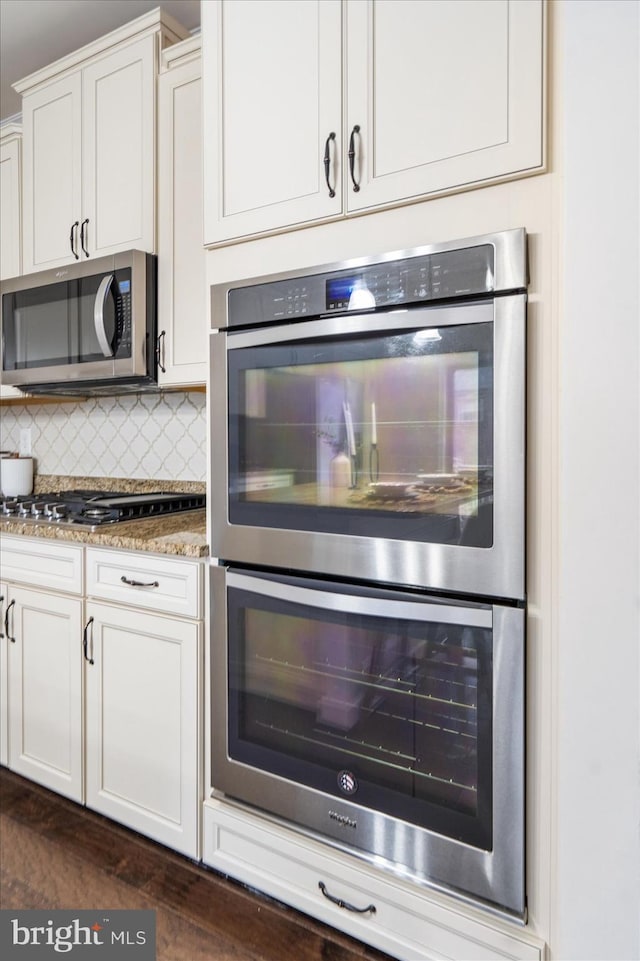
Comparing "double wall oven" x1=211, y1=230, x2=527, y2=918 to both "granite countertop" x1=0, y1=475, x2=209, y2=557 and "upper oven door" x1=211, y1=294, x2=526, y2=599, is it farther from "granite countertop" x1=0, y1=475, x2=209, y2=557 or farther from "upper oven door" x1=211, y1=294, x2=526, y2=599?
"granite countertop" x1=0, y1=475, x2=209, y2=557

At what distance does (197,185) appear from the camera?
1.94m

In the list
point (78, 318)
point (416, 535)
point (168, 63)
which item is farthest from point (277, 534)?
point (168, 63)

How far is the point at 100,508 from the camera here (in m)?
2.01

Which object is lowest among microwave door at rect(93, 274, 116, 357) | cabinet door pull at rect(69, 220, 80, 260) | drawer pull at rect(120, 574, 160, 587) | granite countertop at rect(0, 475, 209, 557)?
drawer pull at rect(120, 574, 160, 587)

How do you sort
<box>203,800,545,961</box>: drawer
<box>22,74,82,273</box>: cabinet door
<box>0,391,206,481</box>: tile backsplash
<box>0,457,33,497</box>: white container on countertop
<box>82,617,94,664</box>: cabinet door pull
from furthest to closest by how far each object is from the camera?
<box>0,457,33,497</box>: white container on countertop → <box>0,391,206,481</box>: tile backsplash → <box>22,74,82,273</box>: cabinet door → <box>82,617,94,664</box>: cabinet door pull → <box>203,800,545,961</box>: drawer

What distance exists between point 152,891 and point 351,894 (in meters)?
0.56

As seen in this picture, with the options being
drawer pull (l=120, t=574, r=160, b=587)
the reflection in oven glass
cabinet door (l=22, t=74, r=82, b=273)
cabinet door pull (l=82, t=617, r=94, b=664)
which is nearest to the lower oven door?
the reflection in oven glass

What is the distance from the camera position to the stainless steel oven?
114 centimetres

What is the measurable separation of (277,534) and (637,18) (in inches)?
44.3

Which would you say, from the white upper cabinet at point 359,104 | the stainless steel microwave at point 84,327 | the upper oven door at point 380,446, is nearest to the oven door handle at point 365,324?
the upper oven door at point 380,446

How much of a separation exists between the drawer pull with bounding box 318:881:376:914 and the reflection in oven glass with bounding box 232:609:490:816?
0.97 feet

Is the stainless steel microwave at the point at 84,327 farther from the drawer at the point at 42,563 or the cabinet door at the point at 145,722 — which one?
the cabinet door at the point at 145,722

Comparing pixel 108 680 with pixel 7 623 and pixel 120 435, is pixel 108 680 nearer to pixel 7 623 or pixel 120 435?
pixel 7 623

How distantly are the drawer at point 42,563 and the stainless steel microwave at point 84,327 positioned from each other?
23.8 inches
